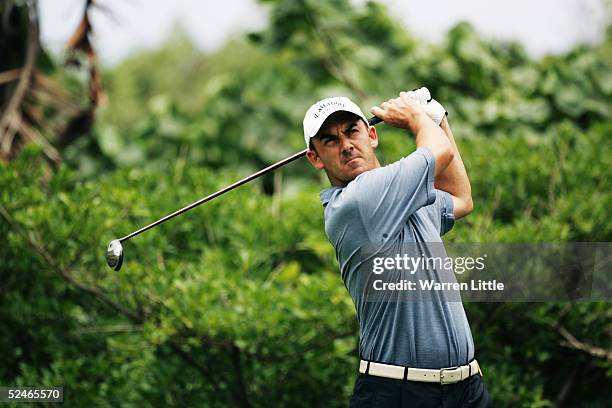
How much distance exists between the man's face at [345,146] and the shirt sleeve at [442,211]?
0.26 meters

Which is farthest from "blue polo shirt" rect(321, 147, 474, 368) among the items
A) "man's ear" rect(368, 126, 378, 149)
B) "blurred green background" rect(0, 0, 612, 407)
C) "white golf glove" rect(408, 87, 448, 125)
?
"blurred green background" rect(0, 0, 612, 407)

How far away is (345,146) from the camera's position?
2.52 metres

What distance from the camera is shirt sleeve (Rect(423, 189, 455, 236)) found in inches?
102

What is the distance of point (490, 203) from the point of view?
199 inches

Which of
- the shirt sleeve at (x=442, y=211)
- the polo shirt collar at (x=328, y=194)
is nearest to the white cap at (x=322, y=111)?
the polo shirt collar at (x=328, y=194)

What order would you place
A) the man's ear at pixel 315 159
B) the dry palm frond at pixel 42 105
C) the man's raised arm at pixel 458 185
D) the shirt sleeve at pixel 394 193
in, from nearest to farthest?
the shirt sleeve at pixel 394 193
the man's ear at pixel 315 159
the man's raised arm at pixel 458 185
the dry palm frond at pixel 42 105

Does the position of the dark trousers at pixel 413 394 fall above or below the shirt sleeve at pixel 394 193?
below

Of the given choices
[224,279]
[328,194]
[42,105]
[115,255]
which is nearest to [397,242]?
[328,194]

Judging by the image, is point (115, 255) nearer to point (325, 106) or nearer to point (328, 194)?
point (328, 194)

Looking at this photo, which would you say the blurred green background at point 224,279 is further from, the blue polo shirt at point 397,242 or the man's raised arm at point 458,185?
the blue polo shirt at point 397,242

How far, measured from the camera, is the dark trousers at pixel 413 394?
7.89 ft

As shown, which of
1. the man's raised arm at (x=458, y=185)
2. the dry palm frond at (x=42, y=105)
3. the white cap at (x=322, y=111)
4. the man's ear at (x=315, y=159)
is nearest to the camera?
the white cap at (x=322, y=111)

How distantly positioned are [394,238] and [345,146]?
0.36m

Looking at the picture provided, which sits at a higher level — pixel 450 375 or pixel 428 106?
pixel 428 106
